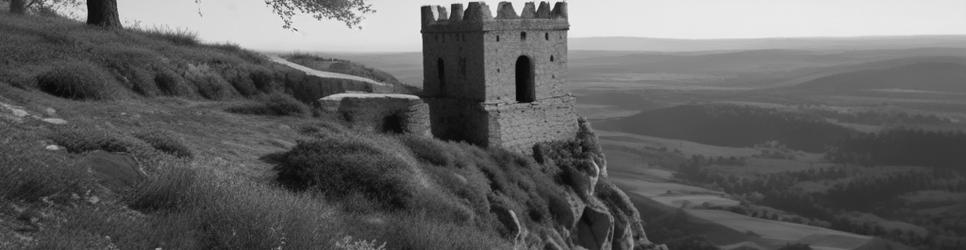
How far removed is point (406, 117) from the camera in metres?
23.7

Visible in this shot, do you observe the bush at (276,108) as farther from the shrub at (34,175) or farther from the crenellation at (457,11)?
the shrub at (34,175)

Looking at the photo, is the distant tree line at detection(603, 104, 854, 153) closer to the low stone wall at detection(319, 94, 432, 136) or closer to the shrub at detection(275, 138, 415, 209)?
the low stone wall at detection(319, 94, 432, 136)

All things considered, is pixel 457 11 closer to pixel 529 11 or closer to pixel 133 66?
pixel 529 11

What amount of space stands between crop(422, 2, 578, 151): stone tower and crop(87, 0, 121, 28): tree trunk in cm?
956

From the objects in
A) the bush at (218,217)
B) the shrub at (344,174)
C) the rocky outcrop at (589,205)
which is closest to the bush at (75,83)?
the shrub at (344,174)

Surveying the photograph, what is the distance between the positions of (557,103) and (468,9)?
14.7ft

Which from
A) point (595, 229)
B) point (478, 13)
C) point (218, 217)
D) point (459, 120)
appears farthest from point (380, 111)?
point (218, 217)

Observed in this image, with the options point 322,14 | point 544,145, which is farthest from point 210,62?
point 544,145

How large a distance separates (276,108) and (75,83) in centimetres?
508

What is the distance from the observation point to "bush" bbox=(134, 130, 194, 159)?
470 inches

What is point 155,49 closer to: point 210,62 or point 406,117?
point 210,62

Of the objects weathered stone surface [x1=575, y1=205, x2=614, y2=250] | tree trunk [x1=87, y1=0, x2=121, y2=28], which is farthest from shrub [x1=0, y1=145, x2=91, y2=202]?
tree trunk [x1=87, y1=0, x2=121, y2=28]

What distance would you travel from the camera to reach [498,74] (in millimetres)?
→ 25969

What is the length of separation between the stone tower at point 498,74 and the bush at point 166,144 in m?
14.0
